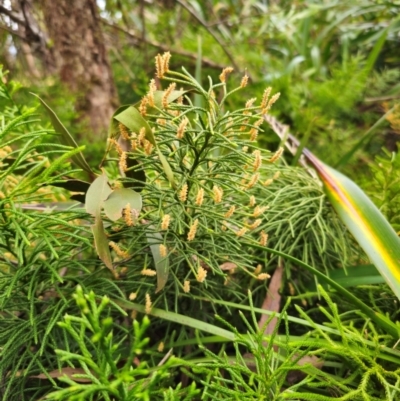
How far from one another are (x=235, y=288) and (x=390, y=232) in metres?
0.22

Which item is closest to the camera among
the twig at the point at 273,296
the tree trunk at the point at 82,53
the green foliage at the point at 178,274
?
the green foliage at the point at 178,274

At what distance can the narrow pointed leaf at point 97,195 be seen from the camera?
43cm

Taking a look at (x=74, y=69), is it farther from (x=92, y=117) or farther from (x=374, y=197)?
(x=374, y=197)

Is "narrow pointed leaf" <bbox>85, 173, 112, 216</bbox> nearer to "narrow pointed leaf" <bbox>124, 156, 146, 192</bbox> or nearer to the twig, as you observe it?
"narrow pointed leaf" <bbox>124, 156, 146, 192</bbox>

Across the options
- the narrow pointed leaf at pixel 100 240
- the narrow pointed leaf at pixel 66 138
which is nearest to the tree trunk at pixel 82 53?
the narrow pointed leaf at pixel 66 138

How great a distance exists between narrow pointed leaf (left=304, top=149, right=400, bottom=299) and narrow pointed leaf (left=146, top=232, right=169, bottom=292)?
0.26 m

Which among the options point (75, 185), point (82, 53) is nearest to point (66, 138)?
point (75, 185)

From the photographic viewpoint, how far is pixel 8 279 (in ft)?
1.45

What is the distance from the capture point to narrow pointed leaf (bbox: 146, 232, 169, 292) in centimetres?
46

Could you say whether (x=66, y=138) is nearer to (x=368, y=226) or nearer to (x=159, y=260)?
(x=159, y=260)

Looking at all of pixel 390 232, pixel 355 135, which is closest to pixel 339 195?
pixel 390 232

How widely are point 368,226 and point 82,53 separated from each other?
89cm

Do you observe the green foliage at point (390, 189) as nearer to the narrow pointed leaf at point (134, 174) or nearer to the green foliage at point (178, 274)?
the green foliage at point (178, 274)

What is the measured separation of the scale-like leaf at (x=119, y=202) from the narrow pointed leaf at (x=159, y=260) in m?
0.05
